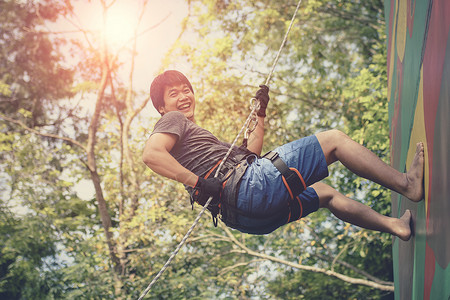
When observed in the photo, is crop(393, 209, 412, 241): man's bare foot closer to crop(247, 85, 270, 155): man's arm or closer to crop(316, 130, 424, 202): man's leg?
crop(316, 130, 424, 202): man's leg

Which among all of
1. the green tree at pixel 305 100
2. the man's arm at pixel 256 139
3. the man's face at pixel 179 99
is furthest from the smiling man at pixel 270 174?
the green tree at pixel 305 100

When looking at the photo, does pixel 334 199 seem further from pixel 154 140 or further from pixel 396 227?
pixel 154 140

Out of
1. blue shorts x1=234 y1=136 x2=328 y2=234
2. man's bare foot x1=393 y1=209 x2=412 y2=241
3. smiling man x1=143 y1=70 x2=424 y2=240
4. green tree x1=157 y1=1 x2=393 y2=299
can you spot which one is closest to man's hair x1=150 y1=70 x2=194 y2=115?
smiling man x1=143 y1=70 x2=424 y2=240

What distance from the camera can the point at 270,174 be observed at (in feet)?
8.08

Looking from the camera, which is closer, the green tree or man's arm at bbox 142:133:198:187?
man's arm at bbox 142:133:198:187

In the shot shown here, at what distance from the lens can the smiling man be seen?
2.35m

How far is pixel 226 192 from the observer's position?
2.52m

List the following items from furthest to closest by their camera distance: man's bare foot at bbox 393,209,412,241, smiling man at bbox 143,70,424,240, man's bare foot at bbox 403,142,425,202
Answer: man's bare foot at bbox 393,209,412,241
smiling man at bbox 143,70,424,240
man's bare foot at bbox 403,142,425,202

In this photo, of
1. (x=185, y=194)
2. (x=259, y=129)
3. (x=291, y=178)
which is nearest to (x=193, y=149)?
(x=291, y=178)

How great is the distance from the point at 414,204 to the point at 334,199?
39 centimetres

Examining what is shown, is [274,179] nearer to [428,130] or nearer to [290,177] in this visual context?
[290,177]

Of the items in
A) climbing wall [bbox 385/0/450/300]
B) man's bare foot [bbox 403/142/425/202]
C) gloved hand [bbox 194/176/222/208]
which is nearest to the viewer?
climbing wall [bbox 385/0/450/300]

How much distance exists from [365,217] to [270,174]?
1.82ft

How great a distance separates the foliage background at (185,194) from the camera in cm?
883
